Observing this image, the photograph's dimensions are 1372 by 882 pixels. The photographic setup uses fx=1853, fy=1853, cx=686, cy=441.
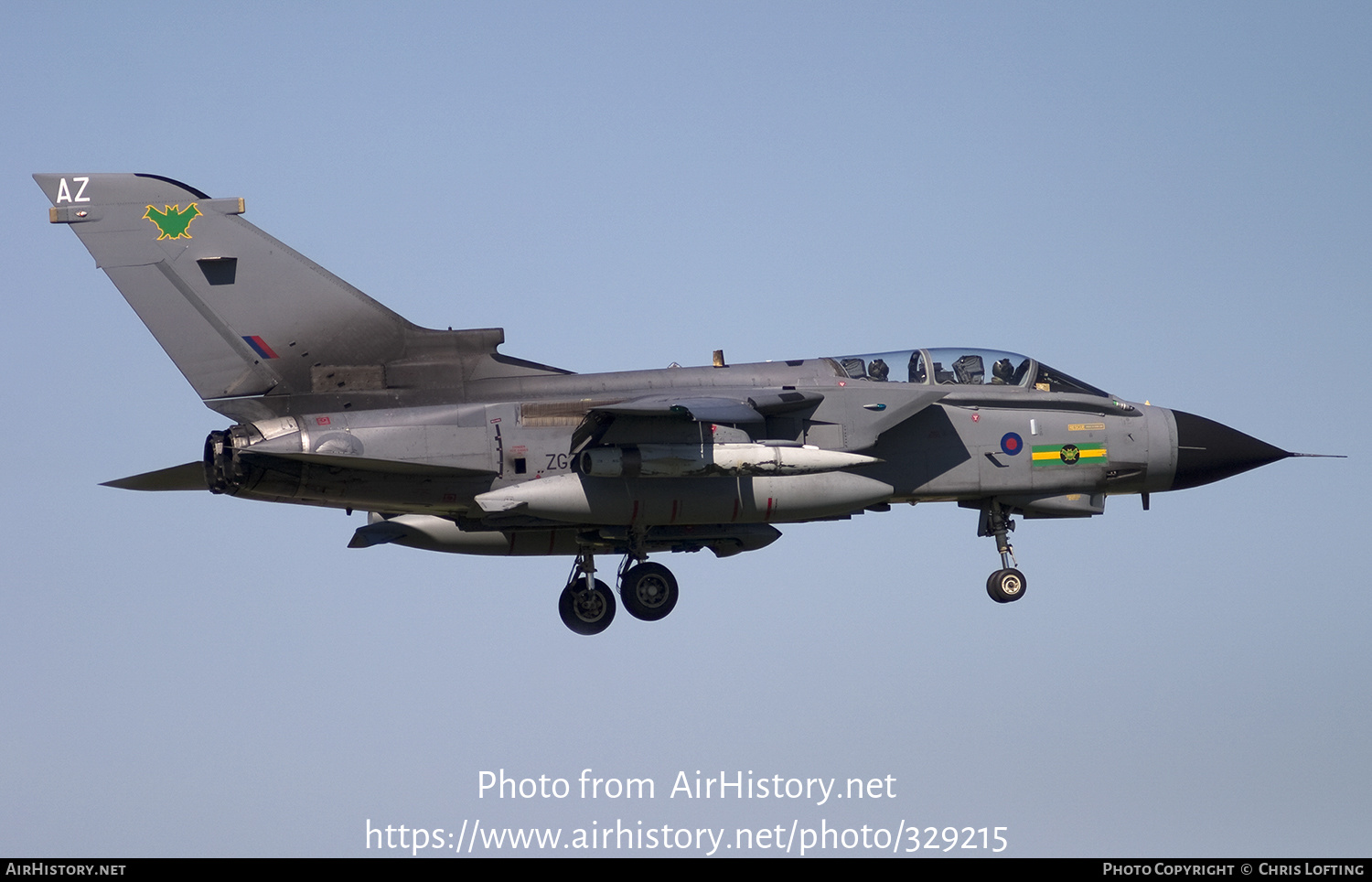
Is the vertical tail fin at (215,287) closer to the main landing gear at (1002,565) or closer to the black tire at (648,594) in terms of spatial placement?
the black tire at (648,594)

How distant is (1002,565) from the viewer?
2438cm

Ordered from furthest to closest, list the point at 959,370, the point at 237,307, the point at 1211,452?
the point at 1211,452 < the point at 959,370 < the point at 237,307

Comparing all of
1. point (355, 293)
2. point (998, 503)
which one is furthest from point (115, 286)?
point (998, 503)

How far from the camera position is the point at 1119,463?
24.3 metres

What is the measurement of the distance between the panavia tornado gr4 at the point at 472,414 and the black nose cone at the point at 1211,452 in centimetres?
250

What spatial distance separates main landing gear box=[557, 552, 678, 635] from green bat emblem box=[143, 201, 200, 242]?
6.67 metres

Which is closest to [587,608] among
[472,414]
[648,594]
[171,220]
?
[648,594]

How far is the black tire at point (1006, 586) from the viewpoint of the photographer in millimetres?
24281

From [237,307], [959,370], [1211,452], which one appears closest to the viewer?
[237,307]

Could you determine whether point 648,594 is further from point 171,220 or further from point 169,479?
point 171,220

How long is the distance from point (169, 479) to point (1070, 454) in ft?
37.5

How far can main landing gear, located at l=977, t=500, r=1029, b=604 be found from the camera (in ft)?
79.7

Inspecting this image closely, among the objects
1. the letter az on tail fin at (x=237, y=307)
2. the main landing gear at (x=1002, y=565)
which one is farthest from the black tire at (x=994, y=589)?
the letter az on tail fin at (x=237, y=307)

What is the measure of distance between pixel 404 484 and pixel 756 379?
4551mm
